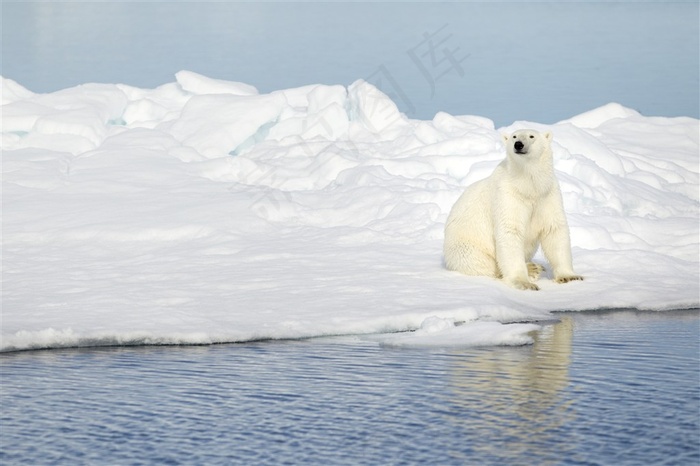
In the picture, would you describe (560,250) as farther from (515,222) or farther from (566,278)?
(515,222)

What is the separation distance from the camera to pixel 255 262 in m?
10.9

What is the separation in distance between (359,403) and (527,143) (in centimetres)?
411

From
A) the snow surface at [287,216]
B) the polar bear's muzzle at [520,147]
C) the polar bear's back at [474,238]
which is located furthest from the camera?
the polar bear's back at [474,238]

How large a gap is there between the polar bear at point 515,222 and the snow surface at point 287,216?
0.74ft

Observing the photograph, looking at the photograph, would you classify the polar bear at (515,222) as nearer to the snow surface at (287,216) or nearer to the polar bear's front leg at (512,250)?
the polar bear's front leg at (512,250)

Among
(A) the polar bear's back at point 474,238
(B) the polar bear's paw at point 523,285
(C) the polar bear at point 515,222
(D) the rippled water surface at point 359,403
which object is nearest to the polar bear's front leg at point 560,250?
(C) the polar bear at point 515,222

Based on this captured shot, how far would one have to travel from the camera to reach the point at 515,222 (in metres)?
9.70

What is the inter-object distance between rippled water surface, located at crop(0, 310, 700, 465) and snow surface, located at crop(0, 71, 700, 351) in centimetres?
59

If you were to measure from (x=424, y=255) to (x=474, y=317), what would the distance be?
2535 millimetres

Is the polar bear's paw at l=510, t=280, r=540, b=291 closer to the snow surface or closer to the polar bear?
the polar bear

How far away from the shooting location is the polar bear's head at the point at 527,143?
955cm

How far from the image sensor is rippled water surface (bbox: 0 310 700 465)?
5355 millimetres

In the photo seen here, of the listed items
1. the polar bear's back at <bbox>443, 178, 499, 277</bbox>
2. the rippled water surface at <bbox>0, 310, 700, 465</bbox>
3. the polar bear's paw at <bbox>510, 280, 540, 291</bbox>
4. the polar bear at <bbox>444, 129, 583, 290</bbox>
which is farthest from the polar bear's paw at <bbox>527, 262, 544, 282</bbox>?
the rippled water surface at <bbox>0, 310, 700, 465</bbox>

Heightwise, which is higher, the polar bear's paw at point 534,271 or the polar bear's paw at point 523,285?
the polar bear's paw at point 534,271
